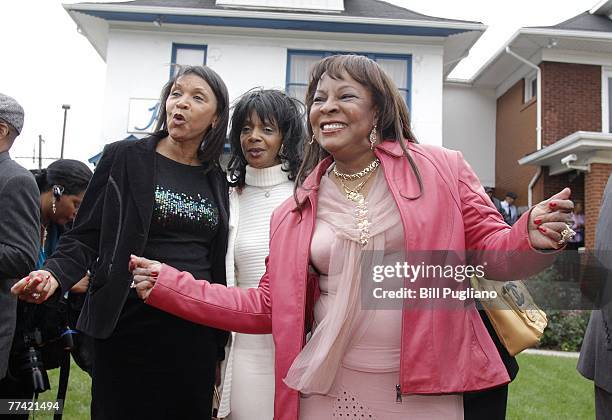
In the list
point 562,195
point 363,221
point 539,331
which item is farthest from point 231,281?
point 562,195

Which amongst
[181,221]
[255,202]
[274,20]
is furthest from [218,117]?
[274,20]

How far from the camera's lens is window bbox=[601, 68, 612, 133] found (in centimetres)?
1402

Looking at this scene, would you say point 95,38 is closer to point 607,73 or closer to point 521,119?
point 521,119

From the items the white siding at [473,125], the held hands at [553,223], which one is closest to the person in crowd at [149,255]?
the held hands at [553,223]

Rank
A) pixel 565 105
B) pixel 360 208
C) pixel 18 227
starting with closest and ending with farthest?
1. pixel 360 208
2. pixel 18 227
3. pixel 565 105

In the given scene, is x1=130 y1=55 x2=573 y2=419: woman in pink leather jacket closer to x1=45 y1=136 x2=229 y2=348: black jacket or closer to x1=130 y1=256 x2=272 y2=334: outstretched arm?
x1=130 y1=256 x2=272 y2=334: outstretched arm

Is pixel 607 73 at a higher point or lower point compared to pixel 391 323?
higher

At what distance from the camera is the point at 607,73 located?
46.2 feet

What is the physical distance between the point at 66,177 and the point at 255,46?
945 centimetres

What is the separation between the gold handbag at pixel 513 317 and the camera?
1.99 meters

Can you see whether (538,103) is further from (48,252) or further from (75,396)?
(48,252)

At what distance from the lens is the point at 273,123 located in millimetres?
2951

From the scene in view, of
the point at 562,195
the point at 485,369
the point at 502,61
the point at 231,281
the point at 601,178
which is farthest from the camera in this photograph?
the point at 502,61

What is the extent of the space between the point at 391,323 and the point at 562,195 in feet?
2.19
